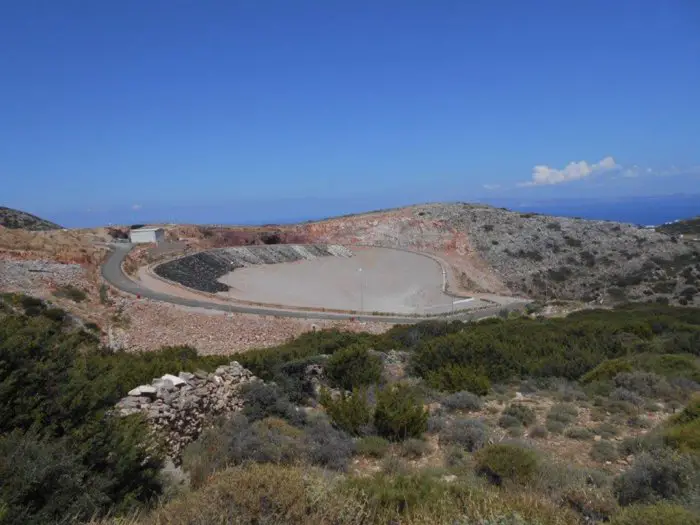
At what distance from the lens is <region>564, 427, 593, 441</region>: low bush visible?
7780mm

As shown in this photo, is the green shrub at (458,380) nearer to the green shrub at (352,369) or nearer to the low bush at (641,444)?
the green shrub at (352,369)

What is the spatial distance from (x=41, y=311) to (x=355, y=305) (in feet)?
82.5

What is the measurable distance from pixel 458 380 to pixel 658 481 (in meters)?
6.02

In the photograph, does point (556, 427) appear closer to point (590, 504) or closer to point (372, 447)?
point (372, 447)

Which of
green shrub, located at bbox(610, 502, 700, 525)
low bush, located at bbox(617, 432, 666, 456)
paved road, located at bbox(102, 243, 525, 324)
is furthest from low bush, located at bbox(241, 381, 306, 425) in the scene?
paved road, located at bbox(102, 243, 525, 324)

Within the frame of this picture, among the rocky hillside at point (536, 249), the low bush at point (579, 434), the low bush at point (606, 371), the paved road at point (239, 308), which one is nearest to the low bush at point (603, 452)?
the low bush at point (579, 434)

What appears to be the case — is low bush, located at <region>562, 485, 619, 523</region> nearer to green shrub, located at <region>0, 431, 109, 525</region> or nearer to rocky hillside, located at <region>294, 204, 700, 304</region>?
green shrub, located at <region>0, 431, 109, 525</region>

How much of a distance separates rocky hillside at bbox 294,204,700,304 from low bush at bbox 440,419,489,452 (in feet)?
129

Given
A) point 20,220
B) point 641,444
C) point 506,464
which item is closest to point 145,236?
point 20,220

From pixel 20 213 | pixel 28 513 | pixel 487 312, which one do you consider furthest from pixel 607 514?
pixel 20 213

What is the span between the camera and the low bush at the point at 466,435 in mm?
7348

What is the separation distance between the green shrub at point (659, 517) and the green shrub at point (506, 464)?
1.79 m

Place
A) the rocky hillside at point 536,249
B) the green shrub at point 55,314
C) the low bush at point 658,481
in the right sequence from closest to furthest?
the low bush at point 658,481 < the green shrub at point 55,314 < the rocky hillside at point 536,249

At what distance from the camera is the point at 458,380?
36.6 feet
